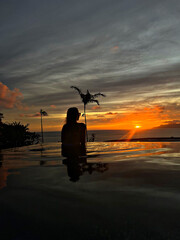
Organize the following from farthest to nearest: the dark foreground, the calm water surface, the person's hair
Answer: the person's hair
the calm water surface
the dark foreground

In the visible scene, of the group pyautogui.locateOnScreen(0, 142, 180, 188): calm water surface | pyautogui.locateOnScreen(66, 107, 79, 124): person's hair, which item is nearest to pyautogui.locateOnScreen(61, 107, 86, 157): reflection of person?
pyautogui.locateOnScreen(66, 107, 79, 124): person's hair

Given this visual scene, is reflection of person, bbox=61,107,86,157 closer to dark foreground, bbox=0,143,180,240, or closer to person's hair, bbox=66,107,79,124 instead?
person's hair, bbox=66,107,79,124

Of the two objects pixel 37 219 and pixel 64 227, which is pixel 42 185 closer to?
pixel 37 219

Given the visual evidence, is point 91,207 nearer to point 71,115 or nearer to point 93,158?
point 93,158

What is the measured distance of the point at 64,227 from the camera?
1.84 meters

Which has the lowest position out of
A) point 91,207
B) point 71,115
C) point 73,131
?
point 91,207

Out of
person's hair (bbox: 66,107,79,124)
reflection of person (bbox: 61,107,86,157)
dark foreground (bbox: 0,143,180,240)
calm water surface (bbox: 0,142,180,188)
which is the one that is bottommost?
dark foreground (bbox: 0,143,180,240)

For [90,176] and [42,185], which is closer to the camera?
[42,185]

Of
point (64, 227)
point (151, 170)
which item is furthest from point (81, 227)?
point (151, 170)

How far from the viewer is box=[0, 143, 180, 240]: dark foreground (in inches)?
69.8

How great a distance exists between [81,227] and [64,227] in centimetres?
16

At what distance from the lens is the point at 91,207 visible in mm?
2273

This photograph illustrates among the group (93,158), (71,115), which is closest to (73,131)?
(71,115)

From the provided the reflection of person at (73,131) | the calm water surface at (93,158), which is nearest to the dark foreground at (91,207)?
the calm water surface at (93,158)
